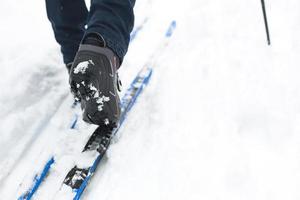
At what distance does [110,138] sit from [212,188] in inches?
26.2

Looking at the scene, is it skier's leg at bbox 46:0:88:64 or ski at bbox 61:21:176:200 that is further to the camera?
skier's leg at bbox 46:0:88:64

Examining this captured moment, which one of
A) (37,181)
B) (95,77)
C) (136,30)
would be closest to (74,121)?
(37,181)

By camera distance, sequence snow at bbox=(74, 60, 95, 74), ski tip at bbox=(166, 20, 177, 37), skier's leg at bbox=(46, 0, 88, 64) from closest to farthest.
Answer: snow at bbox=(74, 60, 95, 74), skier's leg at bbox=(46, 0, 88, 64), ski tip at bbox=(166, 20, 177, 37)

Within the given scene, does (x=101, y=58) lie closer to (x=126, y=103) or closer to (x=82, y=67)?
(x=82, y=67)

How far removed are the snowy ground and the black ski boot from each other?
0.46 metres

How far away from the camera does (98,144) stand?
1.96 meters

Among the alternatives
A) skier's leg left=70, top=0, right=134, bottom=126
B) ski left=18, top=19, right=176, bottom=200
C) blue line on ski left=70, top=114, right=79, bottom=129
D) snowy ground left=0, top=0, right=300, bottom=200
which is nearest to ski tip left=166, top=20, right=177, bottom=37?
snowy ground left=0, top=0, right=300, bottom=200

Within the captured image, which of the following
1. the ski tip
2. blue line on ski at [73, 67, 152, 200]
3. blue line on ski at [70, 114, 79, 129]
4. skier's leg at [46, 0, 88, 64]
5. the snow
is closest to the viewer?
the snow

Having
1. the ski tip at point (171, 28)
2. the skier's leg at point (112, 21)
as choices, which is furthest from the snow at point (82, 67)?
the ski tip at point (171, 28)

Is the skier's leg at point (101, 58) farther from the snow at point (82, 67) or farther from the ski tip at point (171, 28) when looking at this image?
the ski tip at point (171, 28)

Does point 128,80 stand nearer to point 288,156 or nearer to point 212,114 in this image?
point 212,114

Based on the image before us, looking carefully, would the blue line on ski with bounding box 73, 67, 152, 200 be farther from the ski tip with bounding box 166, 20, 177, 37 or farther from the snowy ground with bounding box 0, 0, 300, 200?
the ski tip with bounding box 166, 20, 177, 37

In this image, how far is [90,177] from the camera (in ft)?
5.98

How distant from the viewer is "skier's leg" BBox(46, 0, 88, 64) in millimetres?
2018
